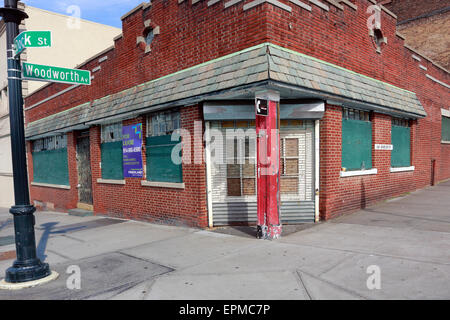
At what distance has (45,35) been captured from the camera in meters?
4.98

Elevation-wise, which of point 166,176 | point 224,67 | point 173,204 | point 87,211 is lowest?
point 87,211

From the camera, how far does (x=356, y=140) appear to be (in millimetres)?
9289

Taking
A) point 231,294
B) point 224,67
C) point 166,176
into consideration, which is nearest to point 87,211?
point 166,176

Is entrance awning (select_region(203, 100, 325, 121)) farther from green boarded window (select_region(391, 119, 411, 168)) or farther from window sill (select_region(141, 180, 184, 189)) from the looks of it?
green boarded window (select_region(391, 119, 411, 168))

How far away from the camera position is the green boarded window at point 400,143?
11.1m

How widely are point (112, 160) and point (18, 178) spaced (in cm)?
652

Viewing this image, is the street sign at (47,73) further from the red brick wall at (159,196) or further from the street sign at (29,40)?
the red brick wall at (159,196)

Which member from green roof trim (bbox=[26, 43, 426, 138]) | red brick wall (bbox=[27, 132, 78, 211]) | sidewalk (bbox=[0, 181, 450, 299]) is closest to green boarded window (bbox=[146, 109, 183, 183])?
green roof trim (bbox=[26, 43, 426, 138])

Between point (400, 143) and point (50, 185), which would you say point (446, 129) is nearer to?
point (400, 143)

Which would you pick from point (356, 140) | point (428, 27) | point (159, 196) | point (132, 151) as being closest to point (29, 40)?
point (159, 196)

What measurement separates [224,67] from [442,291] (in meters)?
5.57

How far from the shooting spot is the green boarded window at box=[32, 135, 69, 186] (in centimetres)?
1483

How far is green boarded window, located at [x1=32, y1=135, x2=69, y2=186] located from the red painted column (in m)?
11.0
